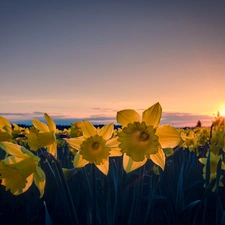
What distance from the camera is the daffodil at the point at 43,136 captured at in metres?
1.89

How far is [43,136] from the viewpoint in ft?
6.20

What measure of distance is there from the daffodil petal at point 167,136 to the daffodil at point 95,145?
283 millimetres

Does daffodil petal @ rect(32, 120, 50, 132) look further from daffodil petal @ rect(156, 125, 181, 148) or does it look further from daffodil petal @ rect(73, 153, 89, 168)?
daffodil petal @ rect(156, 125, 181, 148)

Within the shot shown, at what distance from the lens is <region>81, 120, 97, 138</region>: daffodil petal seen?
192 centimetres

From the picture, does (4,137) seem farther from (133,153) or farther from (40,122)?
(133,153)

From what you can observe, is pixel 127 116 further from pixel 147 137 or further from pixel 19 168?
pixel 19 168

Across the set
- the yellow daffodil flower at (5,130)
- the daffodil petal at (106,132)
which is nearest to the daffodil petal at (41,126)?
the yellow daffodil flower at (5,130)

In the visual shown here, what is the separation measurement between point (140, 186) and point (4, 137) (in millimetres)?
953

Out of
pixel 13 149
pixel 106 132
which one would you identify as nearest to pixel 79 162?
pixel 106 132

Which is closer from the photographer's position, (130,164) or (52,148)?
(130,164)

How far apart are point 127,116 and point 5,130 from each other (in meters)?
0.88

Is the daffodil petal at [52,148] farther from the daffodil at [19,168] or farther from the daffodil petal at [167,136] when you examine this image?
the daffodil petal at [167,136]

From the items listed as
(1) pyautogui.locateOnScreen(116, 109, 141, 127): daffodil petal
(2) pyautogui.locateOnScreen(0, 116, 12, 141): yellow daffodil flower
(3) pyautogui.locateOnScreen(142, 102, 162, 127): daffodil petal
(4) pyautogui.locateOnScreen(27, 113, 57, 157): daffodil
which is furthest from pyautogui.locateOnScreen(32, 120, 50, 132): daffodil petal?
(3) pyautogui.locateOnScreen(142, 102, 162, 127): daffodil petal

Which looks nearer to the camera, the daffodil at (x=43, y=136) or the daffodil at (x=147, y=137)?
the daffodil at (x=147, y=137)
